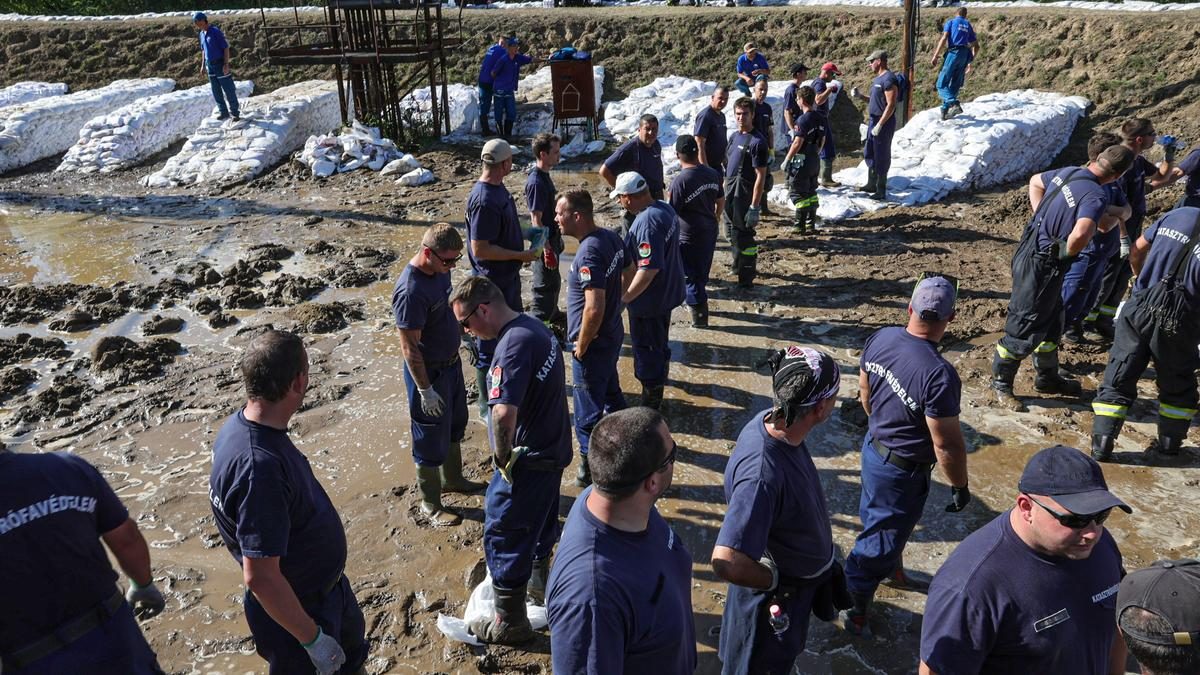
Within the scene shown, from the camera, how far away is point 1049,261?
5.64 meters

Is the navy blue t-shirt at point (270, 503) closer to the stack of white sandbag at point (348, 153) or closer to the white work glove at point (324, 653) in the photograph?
the white work glove at point (324, 653)

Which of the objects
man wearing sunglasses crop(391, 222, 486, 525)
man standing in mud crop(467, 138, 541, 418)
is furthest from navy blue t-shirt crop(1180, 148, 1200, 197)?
man wearing sunglasses crop(391, 222, 486, 525)

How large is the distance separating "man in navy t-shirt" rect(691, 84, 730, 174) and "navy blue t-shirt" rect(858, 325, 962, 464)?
533 cm

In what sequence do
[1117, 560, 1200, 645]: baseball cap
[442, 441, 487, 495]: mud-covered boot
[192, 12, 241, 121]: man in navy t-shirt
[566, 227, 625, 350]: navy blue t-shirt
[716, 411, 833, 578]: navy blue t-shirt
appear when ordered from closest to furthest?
[1117, 560, 1200, 645]: baseball cap → [716, 411, 833, 578]: navy blue t-shirt → [566, 227, 625, 350]: navy blue t-shirt → [442, 441, 487, 495]: mud-covered boot → [192, 12, 241, 121]: man in navy t-shirt

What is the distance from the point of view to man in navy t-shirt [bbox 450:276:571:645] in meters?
3.66

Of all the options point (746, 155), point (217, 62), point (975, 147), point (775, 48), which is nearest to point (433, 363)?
point (746, 155)

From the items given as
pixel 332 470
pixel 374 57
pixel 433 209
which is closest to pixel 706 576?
pixel 332 470

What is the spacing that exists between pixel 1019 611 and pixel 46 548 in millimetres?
3113

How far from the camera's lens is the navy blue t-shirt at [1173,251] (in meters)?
4.89

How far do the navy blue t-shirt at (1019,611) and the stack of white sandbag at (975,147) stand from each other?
8968mm

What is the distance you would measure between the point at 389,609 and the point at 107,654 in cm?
180

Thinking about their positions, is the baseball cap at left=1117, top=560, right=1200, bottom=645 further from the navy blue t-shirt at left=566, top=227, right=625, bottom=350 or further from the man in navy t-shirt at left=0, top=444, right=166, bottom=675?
the navy blue t-shirt at left=566, top=227, right=625, bottom=350

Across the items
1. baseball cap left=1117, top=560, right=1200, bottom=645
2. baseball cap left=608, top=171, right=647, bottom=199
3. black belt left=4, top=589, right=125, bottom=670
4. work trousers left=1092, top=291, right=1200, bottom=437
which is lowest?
work trousers left=1092, top=291, right=1200, bottom=437

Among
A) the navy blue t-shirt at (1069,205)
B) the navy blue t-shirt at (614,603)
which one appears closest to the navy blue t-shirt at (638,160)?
the navy blue t-shirt at (1069,205)
